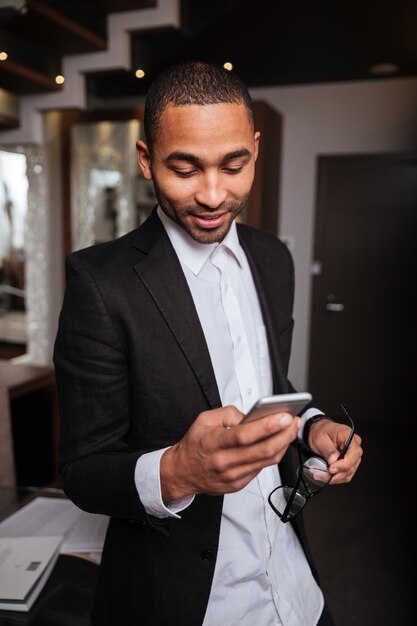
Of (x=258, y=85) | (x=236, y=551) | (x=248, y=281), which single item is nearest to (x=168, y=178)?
(x=248, y=281)

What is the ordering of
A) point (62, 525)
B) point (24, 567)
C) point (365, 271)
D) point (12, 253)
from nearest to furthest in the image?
1. point (24, 567)
2. point (62, 525)
3. point (365, 271)
4. point (12, 253)

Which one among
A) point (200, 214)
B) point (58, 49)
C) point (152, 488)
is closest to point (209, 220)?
point (200, 214)

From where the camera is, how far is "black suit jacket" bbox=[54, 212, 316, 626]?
Result: 2.48 feet

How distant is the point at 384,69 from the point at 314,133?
0.68 m

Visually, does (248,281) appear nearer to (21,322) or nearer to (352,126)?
(352,126)

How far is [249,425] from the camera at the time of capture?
521 mm

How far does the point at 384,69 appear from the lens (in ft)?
11.6

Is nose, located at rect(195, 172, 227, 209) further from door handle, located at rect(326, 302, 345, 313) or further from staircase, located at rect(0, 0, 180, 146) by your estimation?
door handle, located at rect(326, 302, 345, 313)

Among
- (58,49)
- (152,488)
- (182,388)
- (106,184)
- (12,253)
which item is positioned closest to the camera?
(152,488)

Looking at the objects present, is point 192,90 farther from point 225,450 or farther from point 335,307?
Answer: point 335,307

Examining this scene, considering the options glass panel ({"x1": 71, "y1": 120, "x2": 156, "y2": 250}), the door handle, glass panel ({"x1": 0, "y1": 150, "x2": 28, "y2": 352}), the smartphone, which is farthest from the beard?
glass panel ({"x1": 0, "y1": 150, "x2": 28, "y2": 352})

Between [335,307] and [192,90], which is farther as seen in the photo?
[335,307]

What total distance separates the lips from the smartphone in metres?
0.32

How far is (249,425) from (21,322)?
5429 mm
